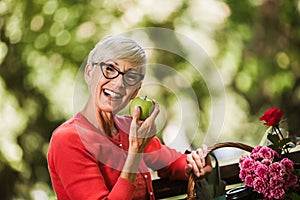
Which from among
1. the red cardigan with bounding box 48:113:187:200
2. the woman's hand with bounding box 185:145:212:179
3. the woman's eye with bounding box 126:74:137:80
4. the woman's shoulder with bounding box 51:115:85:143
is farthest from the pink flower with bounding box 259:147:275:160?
the woman's shoulder with bounding box 51:115:85:143

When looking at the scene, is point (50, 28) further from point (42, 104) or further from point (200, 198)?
point (200, 198)

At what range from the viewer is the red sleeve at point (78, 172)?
170cm

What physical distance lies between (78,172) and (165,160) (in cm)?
40

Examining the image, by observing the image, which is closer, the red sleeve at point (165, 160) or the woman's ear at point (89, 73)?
the woman's ear at point (89, 73)

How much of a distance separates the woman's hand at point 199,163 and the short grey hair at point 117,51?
347 millimetres

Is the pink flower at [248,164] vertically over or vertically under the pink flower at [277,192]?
over

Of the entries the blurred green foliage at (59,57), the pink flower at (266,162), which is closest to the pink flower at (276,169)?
the pink flower at (266,162)

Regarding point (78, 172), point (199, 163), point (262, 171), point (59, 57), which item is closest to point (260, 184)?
point (262, 171)

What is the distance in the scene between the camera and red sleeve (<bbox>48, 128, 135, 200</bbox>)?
170 centimetres

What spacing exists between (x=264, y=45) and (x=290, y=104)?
0.29 meters

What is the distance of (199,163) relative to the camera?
191 cm

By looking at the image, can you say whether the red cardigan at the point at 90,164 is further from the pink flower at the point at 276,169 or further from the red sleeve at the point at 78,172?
the pink flower at the point at 276,169

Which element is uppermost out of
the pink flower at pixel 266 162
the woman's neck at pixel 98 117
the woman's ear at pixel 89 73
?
the woman's ear at pixel 89 73

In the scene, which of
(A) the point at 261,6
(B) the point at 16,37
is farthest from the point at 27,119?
(A) the point at 261,6
